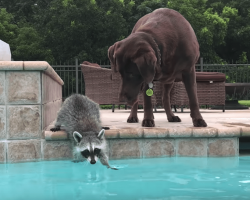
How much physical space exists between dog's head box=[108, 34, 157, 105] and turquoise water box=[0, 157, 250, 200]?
2.56 feet

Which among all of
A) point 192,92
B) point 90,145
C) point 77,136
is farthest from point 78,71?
point 90,145

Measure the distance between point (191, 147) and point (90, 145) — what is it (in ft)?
4.02

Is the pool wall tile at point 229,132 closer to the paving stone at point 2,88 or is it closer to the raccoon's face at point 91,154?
the raccoon's face at point 91,154

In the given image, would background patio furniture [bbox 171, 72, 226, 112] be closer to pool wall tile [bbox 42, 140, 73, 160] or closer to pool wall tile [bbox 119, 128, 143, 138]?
pool wall tile [bbox 119, 128, 143, 138]

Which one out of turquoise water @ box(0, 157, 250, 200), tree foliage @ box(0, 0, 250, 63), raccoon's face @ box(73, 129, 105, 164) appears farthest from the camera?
tree foliage @ box(0, 0, 250, 63)

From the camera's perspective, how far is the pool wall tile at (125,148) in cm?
406

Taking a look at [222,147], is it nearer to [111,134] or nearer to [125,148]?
[125,148]

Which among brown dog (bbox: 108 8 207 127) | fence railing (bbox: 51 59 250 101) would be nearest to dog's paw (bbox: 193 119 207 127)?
brown dog (bbox: 108 8 207 127)

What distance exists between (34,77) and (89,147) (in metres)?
1.03

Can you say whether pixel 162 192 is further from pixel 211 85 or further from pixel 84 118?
pixel 211 85

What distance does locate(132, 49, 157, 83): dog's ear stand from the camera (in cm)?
377

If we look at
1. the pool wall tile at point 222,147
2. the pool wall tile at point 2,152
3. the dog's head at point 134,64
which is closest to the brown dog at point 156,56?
the dog's head at point 134,64

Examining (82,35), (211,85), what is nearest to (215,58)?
(82,35)

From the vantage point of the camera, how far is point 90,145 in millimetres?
3572
